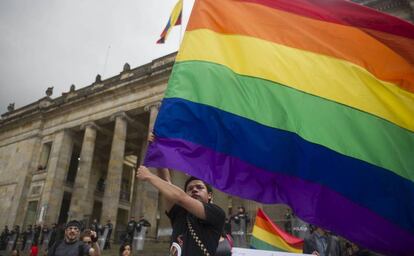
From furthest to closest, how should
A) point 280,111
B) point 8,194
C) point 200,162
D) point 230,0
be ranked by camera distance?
point 8,194
point 230,0
point 280,111
point 200,162

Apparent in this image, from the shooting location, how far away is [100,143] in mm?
31797

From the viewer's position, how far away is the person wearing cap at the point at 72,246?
4875 millimetres

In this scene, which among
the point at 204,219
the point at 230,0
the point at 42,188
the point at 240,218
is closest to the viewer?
the point at 204,219

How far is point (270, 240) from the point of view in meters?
6.70

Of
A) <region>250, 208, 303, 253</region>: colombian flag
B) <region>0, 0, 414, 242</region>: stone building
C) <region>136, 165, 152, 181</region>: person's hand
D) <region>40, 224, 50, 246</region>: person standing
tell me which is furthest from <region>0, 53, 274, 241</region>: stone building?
<region>136, 165, 152, 181</region>: person's hand

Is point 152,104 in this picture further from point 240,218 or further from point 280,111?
point 280,111

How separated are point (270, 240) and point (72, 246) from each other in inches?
138

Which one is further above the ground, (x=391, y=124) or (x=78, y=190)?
(x=78, y=190)

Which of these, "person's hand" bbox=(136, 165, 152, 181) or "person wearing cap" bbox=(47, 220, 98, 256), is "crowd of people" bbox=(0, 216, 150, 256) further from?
"person's hand" bbox=(136, 165, 152, 181)

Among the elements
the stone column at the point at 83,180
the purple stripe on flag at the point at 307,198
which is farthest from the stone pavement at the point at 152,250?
the purple stripe on flag at the point at 307,198

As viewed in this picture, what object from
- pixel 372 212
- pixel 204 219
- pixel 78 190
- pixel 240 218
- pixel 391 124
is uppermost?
pixel 78 190

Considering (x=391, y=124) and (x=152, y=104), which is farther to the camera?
(x=152, y=104)

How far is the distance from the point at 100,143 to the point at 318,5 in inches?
1171

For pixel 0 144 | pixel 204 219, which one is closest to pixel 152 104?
pixel 0 144
